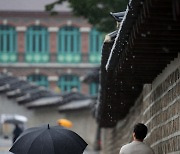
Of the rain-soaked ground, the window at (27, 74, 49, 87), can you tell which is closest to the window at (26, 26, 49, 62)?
the window at (27, 74, 49, 87)

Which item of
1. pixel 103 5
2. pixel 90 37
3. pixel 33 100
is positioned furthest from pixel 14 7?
pixel 103 5

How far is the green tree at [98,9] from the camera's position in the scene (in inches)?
979

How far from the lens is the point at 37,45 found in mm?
64625

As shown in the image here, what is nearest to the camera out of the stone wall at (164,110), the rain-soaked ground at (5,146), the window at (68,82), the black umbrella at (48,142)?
the stone wall at (164,110)

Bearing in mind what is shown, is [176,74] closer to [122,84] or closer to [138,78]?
[138,78]

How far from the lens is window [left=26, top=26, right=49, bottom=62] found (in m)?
64.8

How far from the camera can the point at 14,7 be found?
216ft

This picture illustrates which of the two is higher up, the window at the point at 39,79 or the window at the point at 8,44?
the window at the point at 8,44

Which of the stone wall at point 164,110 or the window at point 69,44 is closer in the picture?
the stone wall at point 164,110

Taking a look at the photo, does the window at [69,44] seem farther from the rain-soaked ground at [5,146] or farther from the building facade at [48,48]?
the rain-soaked ground at [5,146]

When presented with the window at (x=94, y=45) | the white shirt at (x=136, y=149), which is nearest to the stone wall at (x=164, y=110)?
the white shirt at (x=136, y=149)

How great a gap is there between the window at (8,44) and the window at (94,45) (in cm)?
563

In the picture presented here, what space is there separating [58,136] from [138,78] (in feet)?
5.34

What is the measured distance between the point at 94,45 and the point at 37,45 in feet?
14.2
